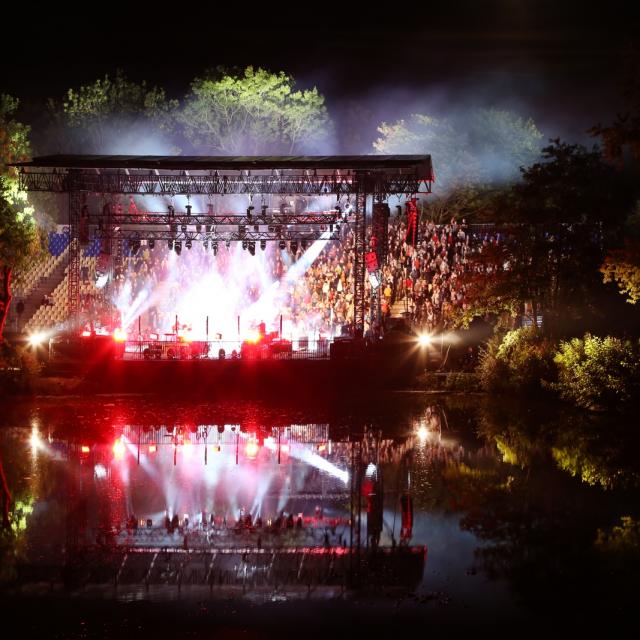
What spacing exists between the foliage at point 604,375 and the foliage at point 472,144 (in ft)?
73.5

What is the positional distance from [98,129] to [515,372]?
1411 inches

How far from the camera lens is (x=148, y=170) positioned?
29.3 m

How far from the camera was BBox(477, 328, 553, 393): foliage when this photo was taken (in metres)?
22.7

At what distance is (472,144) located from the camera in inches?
1718

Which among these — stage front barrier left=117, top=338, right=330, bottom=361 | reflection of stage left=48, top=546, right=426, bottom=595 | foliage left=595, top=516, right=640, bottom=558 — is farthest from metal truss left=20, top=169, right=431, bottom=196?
reflection of stage left=48, top=546, right=426, bottom=595

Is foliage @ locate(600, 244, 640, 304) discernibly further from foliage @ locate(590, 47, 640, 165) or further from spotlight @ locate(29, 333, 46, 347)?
spotlight @ locate(29, 333, 46, 347)

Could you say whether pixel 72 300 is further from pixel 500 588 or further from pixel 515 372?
pixel 500 588

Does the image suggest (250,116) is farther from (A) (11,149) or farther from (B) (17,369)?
(B) (17,369)

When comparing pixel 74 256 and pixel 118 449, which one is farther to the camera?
pixel 74 256

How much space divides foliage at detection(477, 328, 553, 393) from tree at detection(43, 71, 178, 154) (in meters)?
31.5

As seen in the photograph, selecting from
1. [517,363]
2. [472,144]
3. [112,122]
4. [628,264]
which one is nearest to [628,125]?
[628,264]

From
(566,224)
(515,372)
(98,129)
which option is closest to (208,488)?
(515,372)

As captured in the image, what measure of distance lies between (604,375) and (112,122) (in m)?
39.4

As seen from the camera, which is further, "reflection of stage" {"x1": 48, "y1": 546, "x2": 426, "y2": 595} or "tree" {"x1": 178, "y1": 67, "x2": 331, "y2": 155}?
"tree" {"x1": 178, "y1": 67, "x2": 331, "y2": 155}
